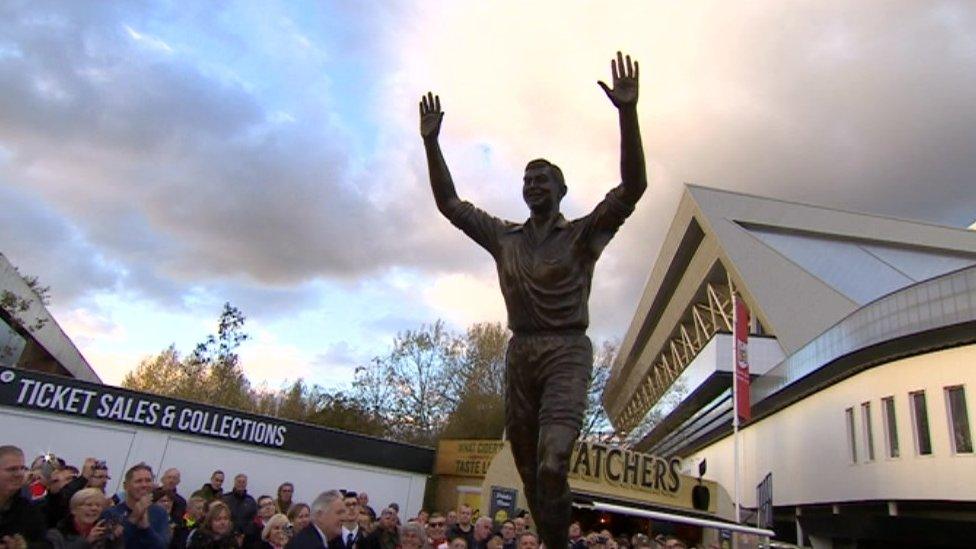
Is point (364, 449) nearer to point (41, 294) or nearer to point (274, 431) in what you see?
point (274, 431)

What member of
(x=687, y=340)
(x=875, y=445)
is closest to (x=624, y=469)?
(x=875, y=445)

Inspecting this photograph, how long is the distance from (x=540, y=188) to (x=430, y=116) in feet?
3.15

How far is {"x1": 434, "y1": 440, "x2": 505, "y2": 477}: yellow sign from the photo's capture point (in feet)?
72.3

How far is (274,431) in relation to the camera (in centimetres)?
1655

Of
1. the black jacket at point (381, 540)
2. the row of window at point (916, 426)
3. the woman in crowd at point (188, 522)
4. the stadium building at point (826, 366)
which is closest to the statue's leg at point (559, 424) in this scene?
the black jacket at point (381, 540)

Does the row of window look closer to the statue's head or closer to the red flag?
the red flag

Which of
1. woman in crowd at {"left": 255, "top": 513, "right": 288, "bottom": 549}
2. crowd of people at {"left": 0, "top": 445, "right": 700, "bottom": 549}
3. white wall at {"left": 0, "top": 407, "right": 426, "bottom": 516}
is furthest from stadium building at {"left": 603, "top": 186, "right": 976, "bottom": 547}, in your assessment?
woman in crowd at {"left": 255, "top": 513, "right": 288, "bottom": 549}

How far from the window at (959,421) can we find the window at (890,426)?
2208 mm

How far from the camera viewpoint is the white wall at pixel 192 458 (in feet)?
43.3

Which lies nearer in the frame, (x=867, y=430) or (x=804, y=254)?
(x=867, y=430)

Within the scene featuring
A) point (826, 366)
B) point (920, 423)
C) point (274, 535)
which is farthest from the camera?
point (826, 366)

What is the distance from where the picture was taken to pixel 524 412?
4.25 m

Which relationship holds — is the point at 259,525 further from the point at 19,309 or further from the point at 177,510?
the point at 19,309

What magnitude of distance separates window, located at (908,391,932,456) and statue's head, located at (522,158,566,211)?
20.4 m
